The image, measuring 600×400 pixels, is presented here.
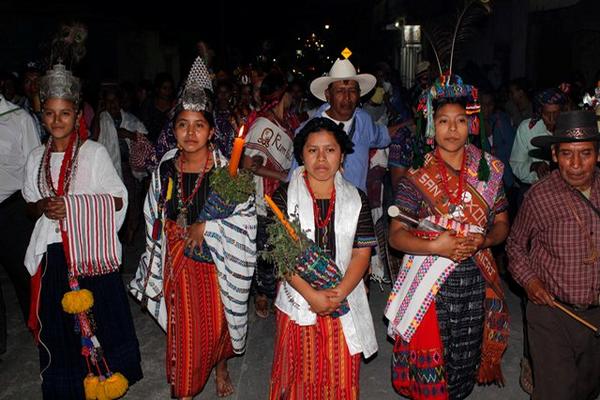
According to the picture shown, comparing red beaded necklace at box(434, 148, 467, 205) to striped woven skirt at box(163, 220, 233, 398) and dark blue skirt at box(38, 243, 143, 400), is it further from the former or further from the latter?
dark blue skirt at box(38, 243, 143, 400)

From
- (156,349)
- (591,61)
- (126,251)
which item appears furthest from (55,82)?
(591,61)

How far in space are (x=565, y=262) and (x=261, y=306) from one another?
10.4ft

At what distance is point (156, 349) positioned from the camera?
5.39m

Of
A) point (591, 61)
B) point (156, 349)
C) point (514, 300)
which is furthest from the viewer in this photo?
point (591, 61)

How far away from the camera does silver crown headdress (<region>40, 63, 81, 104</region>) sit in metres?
4.09

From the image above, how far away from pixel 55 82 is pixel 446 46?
8.46ft

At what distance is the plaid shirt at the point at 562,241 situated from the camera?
3.49m

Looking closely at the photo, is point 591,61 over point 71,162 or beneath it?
over

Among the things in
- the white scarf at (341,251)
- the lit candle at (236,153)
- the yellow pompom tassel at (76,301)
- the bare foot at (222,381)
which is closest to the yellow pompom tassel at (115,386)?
the yellow pompom tassel at (76,301)

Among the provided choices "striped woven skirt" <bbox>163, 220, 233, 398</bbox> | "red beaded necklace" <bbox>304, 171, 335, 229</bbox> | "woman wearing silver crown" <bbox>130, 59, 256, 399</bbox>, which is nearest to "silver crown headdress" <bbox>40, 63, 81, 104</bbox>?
"woman wearing silver crown" <bbox>130, 59, 256, 399</bbox>

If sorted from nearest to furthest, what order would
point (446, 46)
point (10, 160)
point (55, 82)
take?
point (55, 82) → point (446, 46) → point (10, 160)

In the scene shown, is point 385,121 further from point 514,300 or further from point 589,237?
point 589,237

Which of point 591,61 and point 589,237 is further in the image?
point 591,61

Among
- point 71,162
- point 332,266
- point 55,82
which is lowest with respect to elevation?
point 332,266
